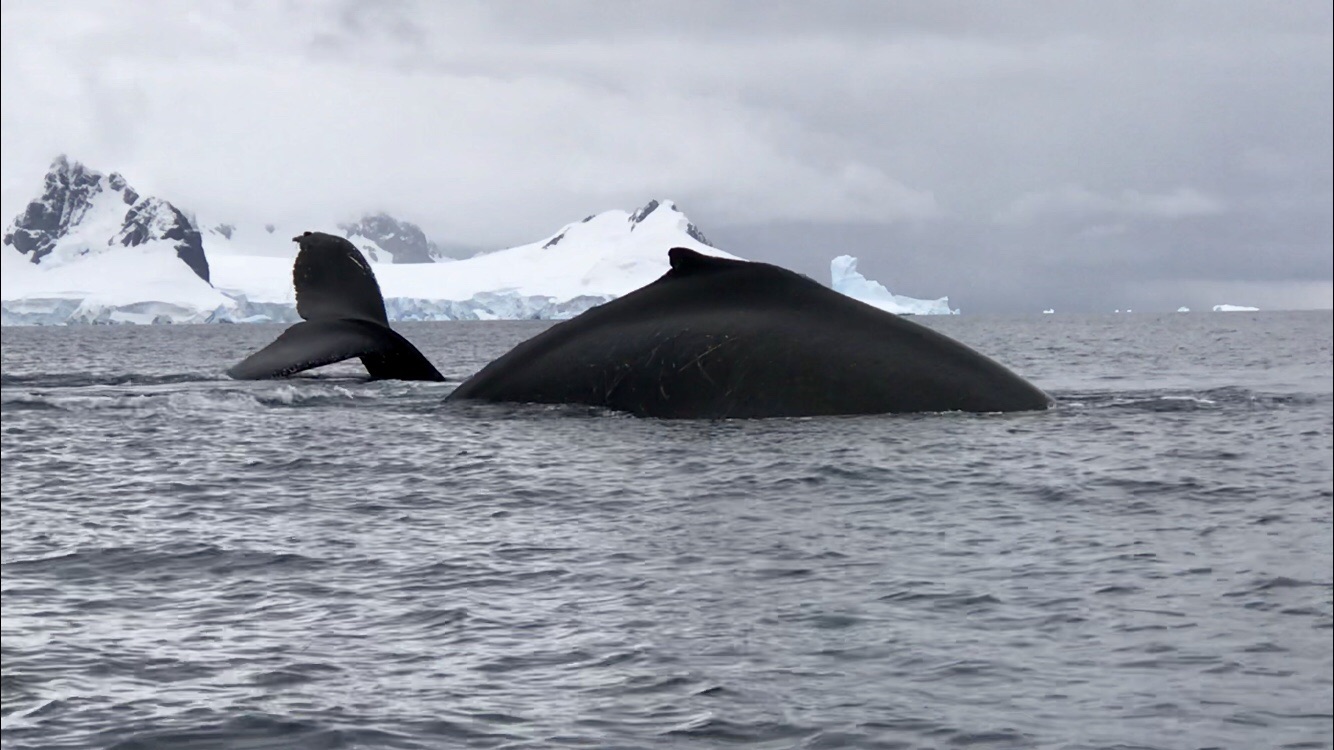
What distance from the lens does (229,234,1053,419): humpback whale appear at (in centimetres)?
1783

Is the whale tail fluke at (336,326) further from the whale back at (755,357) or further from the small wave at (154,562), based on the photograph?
the small wave at (154,562)

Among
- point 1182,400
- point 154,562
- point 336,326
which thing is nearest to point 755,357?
point 1182,400

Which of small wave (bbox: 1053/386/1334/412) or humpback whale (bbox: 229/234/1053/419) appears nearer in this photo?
humpback whale (bbox: 229/234/1053/419)

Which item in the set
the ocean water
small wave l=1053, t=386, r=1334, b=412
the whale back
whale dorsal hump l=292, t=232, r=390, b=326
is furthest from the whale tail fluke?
small wave l=1053, t=386, r=1334, b=412

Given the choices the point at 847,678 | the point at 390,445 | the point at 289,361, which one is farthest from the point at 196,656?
the point at 289,361

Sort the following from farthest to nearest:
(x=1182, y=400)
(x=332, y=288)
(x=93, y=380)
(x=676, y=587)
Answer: (x=93, y=380)
(x=332, y=288)
(x=1182, y=400)
(x=676, y=587)

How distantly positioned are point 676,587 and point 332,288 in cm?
1989

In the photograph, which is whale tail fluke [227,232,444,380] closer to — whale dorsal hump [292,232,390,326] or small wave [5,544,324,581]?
whale dorsal hump [292,232,390,326]

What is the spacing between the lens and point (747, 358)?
18.1m

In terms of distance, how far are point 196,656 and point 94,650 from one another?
0.54 m

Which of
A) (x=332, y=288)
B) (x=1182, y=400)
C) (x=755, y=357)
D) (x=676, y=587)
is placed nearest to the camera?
(x=676, y=587)

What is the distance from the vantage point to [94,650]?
7008 millimetres

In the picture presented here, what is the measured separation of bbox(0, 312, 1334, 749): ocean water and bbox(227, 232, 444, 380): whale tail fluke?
27.9 feet

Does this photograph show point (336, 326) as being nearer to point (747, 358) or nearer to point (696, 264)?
point (696, 264)
